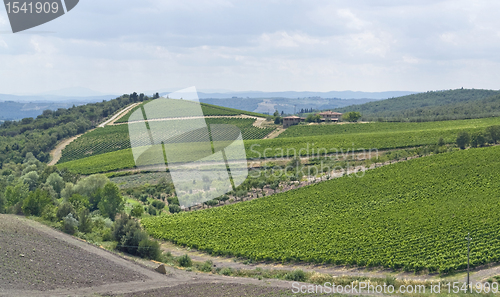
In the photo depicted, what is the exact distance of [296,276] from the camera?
28.1 meters

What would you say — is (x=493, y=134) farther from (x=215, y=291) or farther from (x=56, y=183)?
(x=56, y=183)

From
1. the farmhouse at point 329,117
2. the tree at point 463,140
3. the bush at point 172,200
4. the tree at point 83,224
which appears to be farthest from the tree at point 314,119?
the tree at point 83,224

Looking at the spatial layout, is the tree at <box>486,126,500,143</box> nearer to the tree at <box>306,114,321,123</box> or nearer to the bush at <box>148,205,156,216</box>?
the bush at <box>148,205,156,216</box>

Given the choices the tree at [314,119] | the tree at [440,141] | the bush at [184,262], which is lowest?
the bush at [184,262]

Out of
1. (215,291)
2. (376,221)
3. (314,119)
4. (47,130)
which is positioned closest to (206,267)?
(215,291)

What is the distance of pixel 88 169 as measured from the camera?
266 ft

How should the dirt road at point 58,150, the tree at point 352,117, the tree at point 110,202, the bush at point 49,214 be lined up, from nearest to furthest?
the bush at point 49,214, the tree at point 110,202, the dirt road at point 58,150, the tree at point 352,117

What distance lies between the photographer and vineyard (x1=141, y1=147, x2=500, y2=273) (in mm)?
31766

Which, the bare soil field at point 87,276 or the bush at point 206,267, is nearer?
the bare soil field at point 87,276

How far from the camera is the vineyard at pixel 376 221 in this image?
3177cm

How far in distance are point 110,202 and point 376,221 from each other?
1117 inches

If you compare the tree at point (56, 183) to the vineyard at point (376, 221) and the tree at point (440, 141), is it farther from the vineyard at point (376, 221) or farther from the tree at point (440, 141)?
the tree at point (440, 141)

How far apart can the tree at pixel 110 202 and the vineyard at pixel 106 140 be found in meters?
60.8

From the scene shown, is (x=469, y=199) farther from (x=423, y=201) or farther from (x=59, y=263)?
(x=59, y=263)
